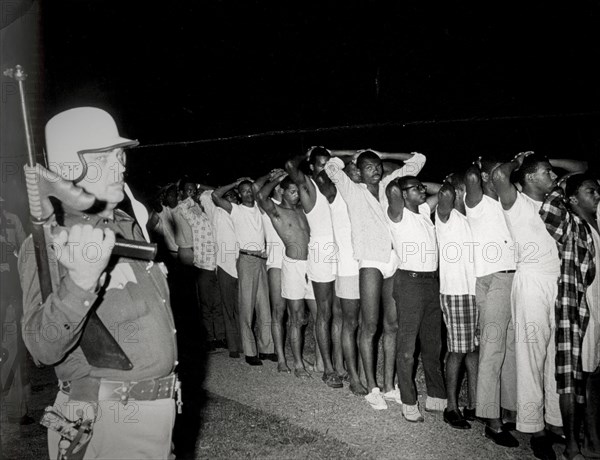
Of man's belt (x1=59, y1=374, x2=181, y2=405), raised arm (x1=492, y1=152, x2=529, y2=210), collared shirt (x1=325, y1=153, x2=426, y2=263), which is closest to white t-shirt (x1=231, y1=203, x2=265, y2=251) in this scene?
collared shirt (x1=325, y1=153, x2=426, y2=263)

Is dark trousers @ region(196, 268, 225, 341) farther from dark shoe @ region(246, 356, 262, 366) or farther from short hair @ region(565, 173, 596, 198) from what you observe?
short hair @ region(565, 173, 596, 198)

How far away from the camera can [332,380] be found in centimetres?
596

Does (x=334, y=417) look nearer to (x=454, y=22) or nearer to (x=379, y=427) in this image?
(x=379, y=427)

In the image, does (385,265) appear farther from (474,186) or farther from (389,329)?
(474,186)

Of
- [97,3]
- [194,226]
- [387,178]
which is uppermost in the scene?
[97,3]

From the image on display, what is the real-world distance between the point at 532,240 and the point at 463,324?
1.05 meters

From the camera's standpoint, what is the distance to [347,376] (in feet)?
20.1

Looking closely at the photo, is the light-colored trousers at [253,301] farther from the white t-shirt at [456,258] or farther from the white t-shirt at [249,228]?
the white t-shirt at [456,258]

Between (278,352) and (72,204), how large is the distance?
194 inches

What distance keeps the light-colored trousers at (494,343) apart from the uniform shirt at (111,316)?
3245 millimetres

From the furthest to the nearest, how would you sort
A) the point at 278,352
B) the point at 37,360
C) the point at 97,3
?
the point at 97,3 < the point at 278,352 < the point at 37,360

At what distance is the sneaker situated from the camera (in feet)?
16.0

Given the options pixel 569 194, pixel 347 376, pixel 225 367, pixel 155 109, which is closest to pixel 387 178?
pixel 569 194

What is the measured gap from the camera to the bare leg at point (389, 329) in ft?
17.8
